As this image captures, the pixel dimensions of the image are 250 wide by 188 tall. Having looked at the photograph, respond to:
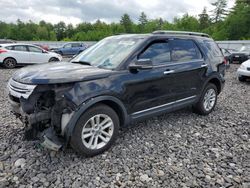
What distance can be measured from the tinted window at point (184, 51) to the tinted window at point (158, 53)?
171 mm

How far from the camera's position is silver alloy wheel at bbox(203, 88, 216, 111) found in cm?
535

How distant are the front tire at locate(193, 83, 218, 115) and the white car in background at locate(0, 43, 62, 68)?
35.1 feet

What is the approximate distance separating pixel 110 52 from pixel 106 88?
0.98 m

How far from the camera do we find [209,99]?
5.46m

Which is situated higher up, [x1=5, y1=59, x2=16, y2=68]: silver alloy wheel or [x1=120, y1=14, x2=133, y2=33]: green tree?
[x1=120, y1=14, x2=133, y2=33]: green tree

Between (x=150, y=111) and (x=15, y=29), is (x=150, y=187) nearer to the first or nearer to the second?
(x=150, y=111)

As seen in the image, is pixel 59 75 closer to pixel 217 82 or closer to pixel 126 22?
pixel 217 82

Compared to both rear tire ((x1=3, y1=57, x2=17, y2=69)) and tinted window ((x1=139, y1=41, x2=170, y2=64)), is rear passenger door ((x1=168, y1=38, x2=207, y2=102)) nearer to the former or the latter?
tinted window ((x1=139, y1=41, x2=170, y2=64))

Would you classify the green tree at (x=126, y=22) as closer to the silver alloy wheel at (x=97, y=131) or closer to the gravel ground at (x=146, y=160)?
the gravel ground at (x=146, y=160)

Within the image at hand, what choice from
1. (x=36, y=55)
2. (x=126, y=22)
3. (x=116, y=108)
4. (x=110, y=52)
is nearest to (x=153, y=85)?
(x=116, y=108)

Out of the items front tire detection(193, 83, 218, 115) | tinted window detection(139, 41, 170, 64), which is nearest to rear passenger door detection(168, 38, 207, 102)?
tinted window detection(139, 41, 170, 64)

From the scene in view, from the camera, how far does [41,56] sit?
1351 cm

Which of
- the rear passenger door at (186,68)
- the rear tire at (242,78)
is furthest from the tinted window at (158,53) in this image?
the rear tire at (242,78)

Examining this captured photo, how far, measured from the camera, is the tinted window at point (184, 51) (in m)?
4.45
